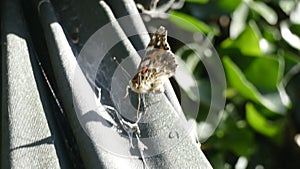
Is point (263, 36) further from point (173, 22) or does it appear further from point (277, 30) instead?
point (173, 22)

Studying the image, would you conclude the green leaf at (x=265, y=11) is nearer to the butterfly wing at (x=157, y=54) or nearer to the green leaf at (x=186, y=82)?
the green leaf at (x=186, y=82)

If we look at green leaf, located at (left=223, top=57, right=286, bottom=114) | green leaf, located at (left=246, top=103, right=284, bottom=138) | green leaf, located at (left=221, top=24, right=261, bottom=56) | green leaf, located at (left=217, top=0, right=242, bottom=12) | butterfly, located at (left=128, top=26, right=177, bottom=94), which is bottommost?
green leaf, located at (left=246, top=103, right=284, bottom=138)

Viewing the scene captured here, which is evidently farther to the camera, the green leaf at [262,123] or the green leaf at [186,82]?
the green leaf at [262,123]

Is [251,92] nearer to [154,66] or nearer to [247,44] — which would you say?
[247,44]

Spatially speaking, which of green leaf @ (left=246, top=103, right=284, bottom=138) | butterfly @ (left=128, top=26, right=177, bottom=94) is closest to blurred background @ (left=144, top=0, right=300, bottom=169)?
green leaf @ (left=246, top=103, right=284, bottom=138)

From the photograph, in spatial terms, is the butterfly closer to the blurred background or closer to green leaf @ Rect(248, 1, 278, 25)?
the blurred background

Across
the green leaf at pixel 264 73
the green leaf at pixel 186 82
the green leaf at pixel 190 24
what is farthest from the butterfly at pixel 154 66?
the green leaf at pixel 264 73
